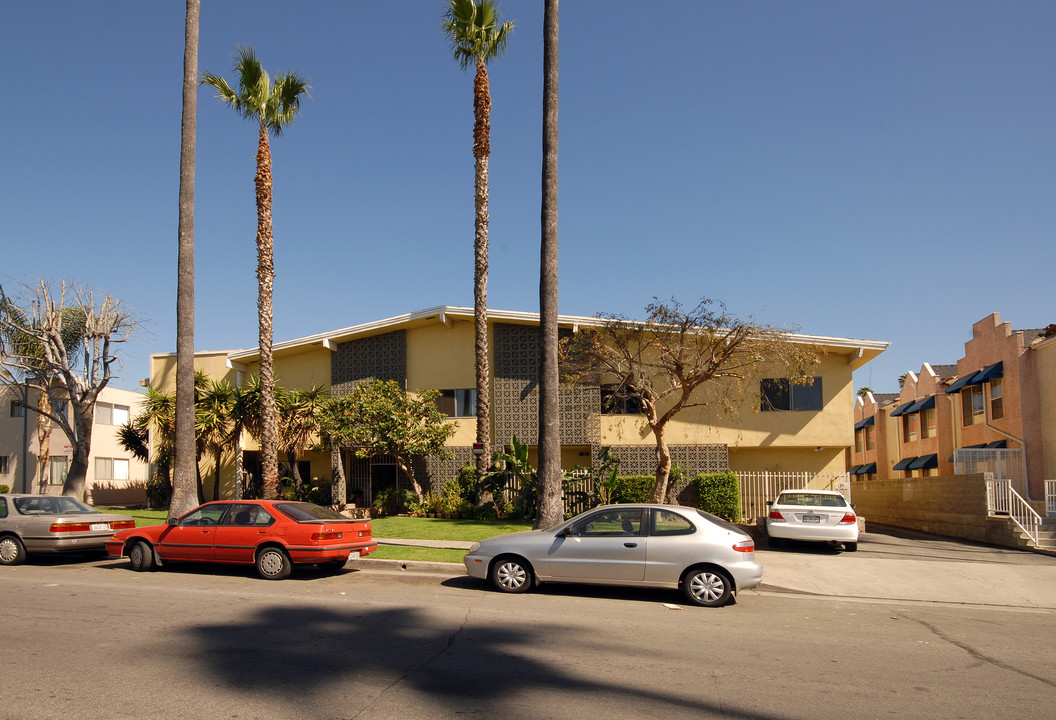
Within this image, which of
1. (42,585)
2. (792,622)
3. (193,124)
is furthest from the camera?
(193,124)

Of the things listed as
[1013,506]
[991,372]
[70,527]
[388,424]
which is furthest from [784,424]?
[70,527]

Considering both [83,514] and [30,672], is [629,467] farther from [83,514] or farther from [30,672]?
[30,672]

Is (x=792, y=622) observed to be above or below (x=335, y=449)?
below

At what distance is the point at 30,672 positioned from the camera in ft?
22.4

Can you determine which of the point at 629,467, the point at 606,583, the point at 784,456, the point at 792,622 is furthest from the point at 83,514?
the point at 784,456

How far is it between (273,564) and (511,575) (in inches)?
153

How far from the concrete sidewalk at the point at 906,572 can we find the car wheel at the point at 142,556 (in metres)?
3.42

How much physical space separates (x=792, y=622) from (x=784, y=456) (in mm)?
16664

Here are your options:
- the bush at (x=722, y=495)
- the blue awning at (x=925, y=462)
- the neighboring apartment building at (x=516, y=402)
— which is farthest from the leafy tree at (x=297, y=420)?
the blue awning at (x=925, y=462)

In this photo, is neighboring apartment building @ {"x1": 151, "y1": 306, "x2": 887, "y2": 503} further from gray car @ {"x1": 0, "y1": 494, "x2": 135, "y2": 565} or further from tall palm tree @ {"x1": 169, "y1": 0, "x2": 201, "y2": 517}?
gray car @ {"x1": 0, "y1": 494, "x2": 135, "y2": 565}

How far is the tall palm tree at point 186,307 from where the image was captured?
1748cm

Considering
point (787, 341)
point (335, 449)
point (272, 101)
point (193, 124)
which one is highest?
point (272, 101)

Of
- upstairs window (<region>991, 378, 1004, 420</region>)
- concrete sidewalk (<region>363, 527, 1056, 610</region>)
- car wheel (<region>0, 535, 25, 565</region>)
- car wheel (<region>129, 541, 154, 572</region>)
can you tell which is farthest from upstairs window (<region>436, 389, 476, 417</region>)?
upstairs window (<region>991, 378, 1004, 420</region>)

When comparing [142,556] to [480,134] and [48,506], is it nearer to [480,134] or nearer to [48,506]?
[48,506]
